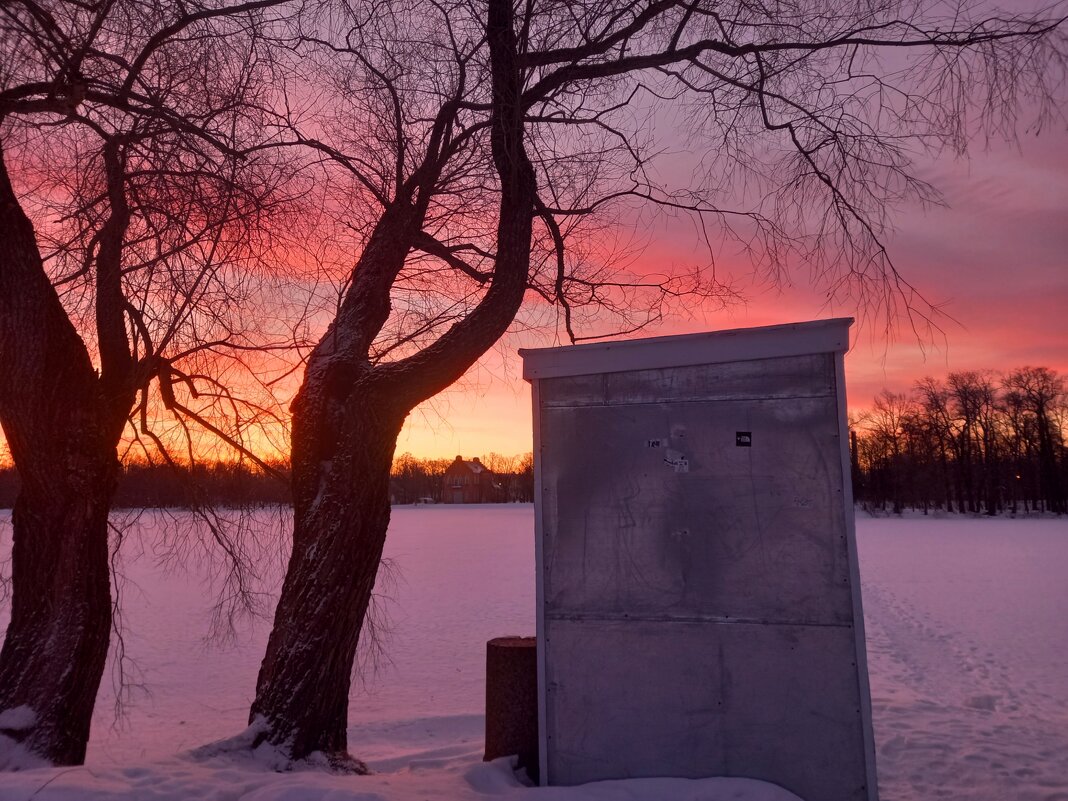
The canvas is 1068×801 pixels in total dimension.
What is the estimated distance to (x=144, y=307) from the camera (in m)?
5.43

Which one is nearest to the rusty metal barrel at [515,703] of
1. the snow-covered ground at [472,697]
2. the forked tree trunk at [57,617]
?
the snow-covered ground at [472,697]

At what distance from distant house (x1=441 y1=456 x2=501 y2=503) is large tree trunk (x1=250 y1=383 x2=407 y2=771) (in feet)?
376

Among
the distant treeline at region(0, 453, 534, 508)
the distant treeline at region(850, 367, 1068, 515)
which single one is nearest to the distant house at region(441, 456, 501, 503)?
the distant treeline at region(850, 367, 1068, 515)

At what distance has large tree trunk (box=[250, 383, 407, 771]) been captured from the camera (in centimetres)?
489

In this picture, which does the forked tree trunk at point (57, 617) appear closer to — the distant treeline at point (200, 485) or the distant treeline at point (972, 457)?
the distant treeline at point (200, 485)

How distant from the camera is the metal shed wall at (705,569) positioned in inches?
167

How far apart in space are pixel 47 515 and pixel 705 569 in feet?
12.9

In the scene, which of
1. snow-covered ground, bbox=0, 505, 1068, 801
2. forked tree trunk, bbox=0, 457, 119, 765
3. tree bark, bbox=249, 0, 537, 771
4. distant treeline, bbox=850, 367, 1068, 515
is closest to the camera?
snow-covered ground, bbox=0, 505, 1068, 801

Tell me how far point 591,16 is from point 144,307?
346cm

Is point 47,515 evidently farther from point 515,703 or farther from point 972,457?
point 972,457

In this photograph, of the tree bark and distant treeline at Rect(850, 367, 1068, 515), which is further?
distant treeline at Rect(850, 367, 1068, 515)

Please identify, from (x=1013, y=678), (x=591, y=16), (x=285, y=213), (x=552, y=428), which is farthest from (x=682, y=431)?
(x=1013, y=678)

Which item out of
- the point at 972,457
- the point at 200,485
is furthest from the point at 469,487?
the point at 200,485

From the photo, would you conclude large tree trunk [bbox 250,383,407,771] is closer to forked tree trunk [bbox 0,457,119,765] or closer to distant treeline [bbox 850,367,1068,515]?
forked tree trunk [bbox 0,457,119,765]
